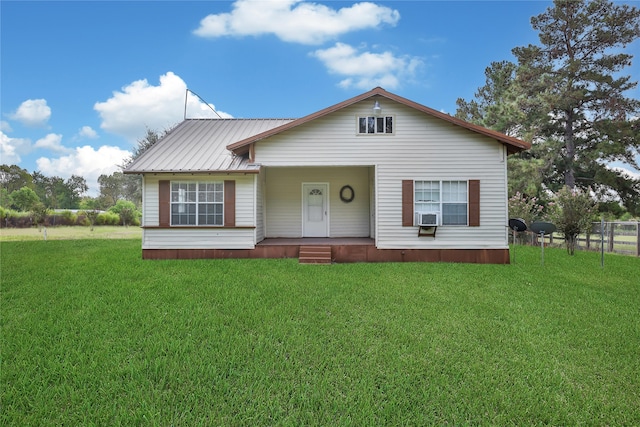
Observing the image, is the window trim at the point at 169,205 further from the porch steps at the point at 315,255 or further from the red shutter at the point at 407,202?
the red shutter at the point at 407,202

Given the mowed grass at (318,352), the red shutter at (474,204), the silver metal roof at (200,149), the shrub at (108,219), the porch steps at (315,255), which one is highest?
the silver metal roof at (200,149)

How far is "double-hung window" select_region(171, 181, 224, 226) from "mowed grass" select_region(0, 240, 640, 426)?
3.04 metres

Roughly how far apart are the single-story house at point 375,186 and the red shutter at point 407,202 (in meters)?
0.03

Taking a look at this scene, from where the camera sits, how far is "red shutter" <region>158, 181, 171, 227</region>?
32.5 ft

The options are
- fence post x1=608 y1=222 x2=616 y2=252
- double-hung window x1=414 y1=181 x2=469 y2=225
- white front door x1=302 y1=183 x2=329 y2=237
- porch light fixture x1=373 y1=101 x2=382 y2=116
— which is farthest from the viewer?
fence post x1=608 y1=222 x2=616 y2=252

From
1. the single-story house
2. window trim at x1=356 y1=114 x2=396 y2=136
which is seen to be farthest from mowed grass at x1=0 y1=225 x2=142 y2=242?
window trim at x1=356 y1=114 x2=396 y2=136

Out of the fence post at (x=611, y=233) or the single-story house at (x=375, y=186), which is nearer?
the single-story house at (x=375, y=186)

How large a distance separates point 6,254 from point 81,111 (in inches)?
260

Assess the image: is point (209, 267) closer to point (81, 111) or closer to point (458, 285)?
point (458, 285)

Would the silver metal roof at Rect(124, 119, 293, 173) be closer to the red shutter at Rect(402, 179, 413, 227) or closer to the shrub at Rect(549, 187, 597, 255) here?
the red shutter at Rect(402, 179, 413, 227)

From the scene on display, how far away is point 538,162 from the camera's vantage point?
1650cm

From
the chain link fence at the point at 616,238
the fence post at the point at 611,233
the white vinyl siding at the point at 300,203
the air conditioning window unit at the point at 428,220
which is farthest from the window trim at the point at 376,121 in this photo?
the fence post at the point at 611,233

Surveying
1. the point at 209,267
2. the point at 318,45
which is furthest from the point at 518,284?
the point at 318,45

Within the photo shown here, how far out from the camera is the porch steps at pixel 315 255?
9266 millimetres
